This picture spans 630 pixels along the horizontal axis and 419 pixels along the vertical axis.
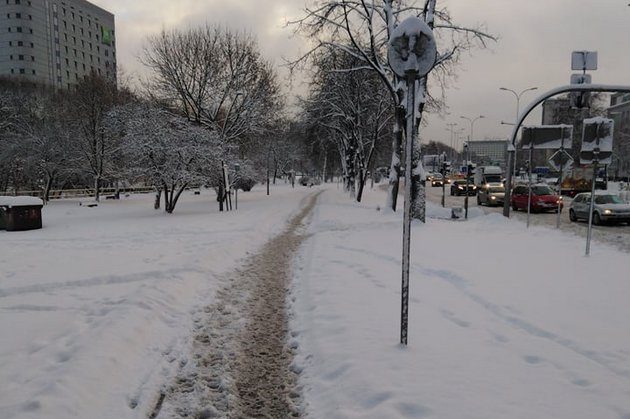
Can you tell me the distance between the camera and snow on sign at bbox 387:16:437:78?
457cm

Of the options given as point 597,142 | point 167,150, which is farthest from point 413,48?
point 167,150

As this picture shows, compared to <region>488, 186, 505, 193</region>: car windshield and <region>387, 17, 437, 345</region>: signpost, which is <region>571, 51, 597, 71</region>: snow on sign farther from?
<region>488, 186, 505, 193</region>: car windshield

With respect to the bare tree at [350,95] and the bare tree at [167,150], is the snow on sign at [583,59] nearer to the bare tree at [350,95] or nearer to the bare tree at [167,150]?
the bare tree at [350,95]

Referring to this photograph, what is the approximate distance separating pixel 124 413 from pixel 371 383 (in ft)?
7.36

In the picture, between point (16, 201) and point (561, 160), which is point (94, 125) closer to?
point (16, 201)

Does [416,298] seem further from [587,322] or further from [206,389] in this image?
[206,389]

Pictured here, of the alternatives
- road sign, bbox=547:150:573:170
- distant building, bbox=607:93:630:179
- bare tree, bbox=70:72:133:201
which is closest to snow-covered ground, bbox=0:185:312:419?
road sign, bbox=547:150:573:170

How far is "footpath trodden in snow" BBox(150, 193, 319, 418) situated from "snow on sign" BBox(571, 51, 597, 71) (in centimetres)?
1330

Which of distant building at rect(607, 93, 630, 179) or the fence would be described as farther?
distant building at rect(607, 93, 630, 179)

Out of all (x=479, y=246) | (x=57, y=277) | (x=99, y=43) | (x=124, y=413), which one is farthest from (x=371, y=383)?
(x=99, y=43)

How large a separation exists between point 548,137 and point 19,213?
2199 cm

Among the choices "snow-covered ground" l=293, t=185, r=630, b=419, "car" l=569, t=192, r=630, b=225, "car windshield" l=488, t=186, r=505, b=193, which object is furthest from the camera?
"car windshield" l=488, t=186, r=505, b=193

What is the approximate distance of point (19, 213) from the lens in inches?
679

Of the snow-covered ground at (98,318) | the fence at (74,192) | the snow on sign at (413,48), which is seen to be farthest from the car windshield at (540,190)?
the fence at (74,192)
